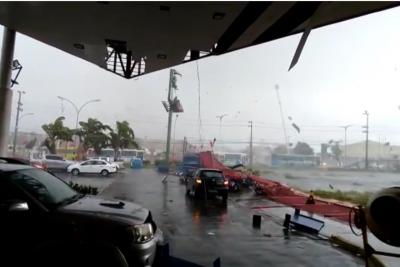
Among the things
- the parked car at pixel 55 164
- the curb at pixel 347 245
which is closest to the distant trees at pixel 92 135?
the parked car at pixel 55 164

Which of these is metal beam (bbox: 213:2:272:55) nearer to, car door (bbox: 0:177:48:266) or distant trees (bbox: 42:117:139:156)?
car door (bbox: 0:177:48:266)

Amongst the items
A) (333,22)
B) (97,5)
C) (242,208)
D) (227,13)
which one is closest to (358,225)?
(227,13)

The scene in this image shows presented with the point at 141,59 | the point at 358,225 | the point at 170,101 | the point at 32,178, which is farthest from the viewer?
the point at 170,101

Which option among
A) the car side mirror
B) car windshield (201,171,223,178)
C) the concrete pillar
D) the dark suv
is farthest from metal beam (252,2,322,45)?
car windshield (201,171,223,178)

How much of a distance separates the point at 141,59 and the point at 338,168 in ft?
151

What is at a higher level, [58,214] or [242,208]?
[58,214]

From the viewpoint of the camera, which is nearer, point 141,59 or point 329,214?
point 141,59

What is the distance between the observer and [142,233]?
4.31 meters

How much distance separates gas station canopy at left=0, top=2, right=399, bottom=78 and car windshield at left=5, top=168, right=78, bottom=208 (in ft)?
12.4

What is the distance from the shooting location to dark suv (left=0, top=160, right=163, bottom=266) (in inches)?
159

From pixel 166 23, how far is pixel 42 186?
4939 mm

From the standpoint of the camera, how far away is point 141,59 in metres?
12.5

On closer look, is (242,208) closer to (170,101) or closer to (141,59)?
(141,59)

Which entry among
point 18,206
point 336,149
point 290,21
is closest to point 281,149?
point 336,149
